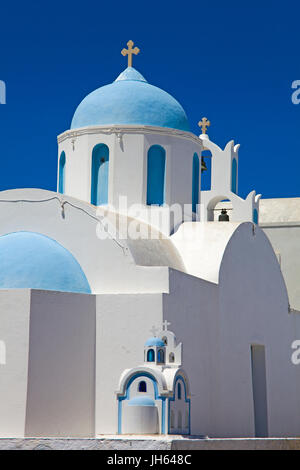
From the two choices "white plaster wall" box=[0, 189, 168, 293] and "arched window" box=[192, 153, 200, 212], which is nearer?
"white plaster wall" box=[0, 189, 168, 293]

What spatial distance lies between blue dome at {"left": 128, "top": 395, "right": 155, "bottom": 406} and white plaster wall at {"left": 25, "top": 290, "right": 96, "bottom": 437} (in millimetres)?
1360

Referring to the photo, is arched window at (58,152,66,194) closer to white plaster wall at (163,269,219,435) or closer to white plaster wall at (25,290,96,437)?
white plaster wall at (163,269,219,435)

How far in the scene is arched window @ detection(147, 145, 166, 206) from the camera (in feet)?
55.9

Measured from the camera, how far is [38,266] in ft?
44.0

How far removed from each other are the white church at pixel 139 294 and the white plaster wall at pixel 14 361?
0.02 meters

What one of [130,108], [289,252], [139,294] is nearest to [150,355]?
[139,294]

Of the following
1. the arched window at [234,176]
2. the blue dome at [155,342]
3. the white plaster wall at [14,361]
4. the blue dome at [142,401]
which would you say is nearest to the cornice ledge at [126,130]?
the arched window at [234,176]

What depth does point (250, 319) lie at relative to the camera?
663 inches

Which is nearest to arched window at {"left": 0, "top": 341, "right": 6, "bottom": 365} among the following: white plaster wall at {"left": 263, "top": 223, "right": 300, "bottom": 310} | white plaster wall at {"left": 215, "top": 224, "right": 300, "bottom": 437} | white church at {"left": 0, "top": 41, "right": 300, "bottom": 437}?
white church at {"left": 0, "top": 41, "right": 300, "bottom": 437}

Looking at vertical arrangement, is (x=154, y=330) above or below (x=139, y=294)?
below

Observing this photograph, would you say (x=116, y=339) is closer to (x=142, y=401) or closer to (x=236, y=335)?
(x=142, y=401)

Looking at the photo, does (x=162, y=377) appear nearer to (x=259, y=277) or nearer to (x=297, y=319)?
(x=259, y=277)

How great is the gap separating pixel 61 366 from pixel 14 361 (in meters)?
0.76
